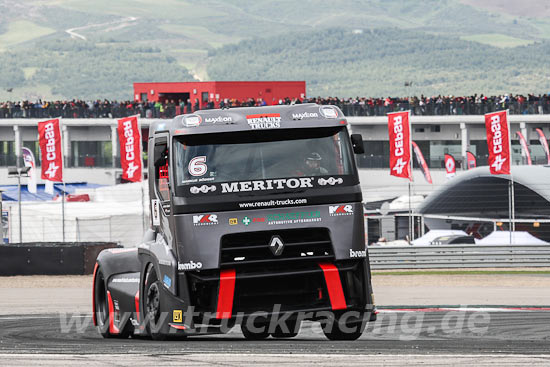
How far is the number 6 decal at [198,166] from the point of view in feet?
37.7

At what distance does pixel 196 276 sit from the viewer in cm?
1144

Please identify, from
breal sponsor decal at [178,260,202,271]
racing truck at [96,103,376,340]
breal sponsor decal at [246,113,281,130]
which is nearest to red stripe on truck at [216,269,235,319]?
racing truck at [96,103,376,340]

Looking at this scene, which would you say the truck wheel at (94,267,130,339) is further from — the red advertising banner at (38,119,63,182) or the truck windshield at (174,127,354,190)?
the red advertising banner at (38,119,63,182)

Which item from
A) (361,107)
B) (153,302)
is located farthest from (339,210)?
(361,107)

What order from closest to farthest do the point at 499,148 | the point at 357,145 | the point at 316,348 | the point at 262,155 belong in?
the point at 316,348
the point at 262,155
the point at 357,145
the point at 499,148

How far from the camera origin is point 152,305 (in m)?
12.4

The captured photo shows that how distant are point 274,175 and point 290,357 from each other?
2699 millimetres

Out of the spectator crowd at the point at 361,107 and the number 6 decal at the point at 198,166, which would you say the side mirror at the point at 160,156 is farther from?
the spectator crowd at the point at 361,107

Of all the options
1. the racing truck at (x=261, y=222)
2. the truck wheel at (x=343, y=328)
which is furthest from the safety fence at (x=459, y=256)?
the racing truck at (x=261, y=222)

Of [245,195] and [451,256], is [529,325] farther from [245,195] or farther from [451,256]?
[451,256]

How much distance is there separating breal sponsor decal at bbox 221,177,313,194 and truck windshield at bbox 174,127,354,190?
50 mm

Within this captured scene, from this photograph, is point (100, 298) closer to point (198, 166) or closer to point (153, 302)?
point (153, 302)

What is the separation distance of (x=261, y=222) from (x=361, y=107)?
166ft

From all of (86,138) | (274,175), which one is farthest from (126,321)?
(86,138)
